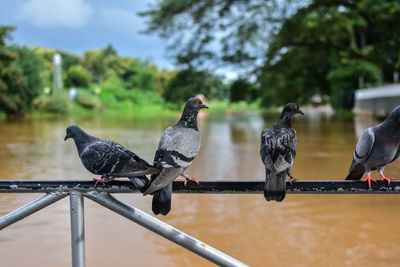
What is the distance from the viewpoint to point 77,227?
1.65 meters

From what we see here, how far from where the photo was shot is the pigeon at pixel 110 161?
1.59 m

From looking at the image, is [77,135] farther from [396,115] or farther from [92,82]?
[92,82]

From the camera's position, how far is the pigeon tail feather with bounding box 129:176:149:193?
157cm

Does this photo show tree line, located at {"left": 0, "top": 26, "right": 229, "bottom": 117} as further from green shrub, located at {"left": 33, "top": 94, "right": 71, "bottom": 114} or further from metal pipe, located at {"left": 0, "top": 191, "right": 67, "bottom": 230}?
metal pipe, located at {"left": 0, "top": 191, "right": 67, "bottom": 230}

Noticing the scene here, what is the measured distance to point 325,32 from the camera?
56.5 feet

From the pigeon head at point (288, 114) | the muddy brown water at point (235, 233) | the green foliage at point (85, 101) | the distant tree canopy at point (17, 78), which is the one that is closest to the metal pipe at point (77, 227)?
the pigeon head at point (288, 114)

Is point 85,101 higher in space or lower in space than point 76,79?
lower

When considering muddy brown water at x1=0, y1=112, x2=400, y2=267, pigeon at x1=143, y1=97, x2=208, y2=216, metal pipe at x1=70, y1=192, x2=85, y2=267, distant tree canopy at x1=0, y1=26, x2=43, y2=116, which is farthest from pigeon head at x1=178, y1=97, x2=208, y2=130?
distant tree canopy at x1=0, y1=26, x2=43, y2=116

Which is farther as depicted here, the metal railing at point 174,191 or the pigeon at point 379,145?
the pigeon at point 379,145

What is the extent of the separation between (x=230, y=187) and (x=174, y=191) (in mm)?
215

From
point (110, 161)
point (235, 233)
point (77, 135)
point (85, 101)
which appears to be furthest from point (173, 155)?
point (85, 101)

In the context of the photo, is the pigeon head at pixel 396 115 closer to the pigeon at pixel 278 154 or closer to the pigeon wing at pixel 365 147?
the pigeon wing at pixel 365 147

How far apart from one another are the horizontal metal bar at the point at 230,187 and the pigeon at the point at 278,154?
40 mm

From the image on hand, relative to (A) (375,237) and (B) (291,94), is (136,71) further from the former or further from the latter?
(A) (375,237)
